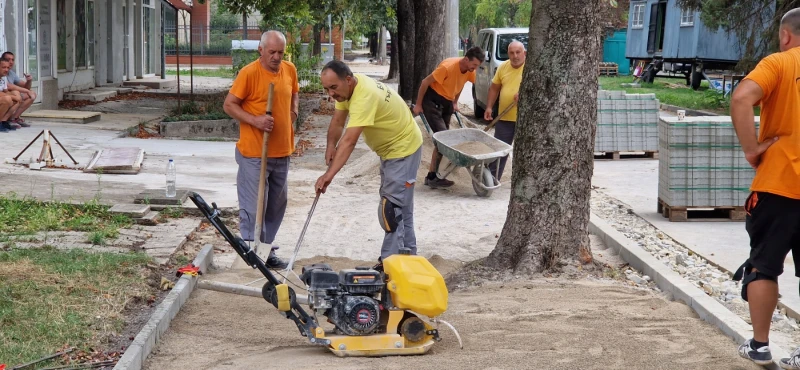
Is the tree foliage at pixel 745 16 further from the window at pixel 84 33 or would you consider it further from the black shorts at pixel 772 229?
the black shorts at pixel 772 229

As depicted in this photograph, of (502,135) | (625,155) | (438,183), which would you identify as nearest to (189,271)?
(438,183)

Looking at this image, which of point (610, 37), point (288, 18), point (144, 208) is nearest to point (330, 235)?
point (144, 208)

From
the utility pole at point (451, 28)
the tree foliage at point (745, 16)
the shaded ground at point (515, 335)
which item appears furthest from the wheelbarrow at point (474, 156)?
the tree foliage at point (745, 16)

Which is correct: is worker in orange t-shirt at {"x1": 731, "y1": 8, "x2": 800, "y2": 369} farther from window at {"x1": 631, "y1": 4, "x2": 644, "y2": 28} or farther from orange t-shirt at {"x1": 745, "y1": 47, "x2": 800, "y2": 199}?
window at {"x1": 631, "y1": 4, "x2": 644, "y2": 28}

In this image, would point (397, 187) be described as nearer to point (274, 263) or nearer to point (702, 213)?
point (274, 263)

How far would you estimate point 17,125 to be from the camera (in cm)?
1546

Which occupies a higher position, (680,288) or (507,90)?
(507,90)

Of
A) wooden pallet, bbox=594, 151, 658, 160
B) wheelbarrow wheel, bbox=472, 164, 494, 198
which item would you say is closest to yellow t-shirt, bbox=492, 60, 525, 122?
wheelbarrow wheel, bbox=472, 164, 494, 198

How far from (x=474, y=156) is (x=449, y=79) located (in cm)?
167

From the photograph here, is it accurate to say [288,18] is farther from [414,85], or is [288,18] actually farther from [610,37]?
[610,37]

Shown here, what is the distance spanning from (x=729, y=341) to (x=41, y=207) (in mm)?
6093

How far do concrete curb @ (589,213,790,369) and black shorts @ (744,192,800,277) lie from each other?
550 mm

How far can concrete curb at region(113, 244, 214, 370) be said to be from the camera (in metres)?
4.84

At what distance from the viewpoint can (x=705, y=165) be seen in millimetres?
9602
